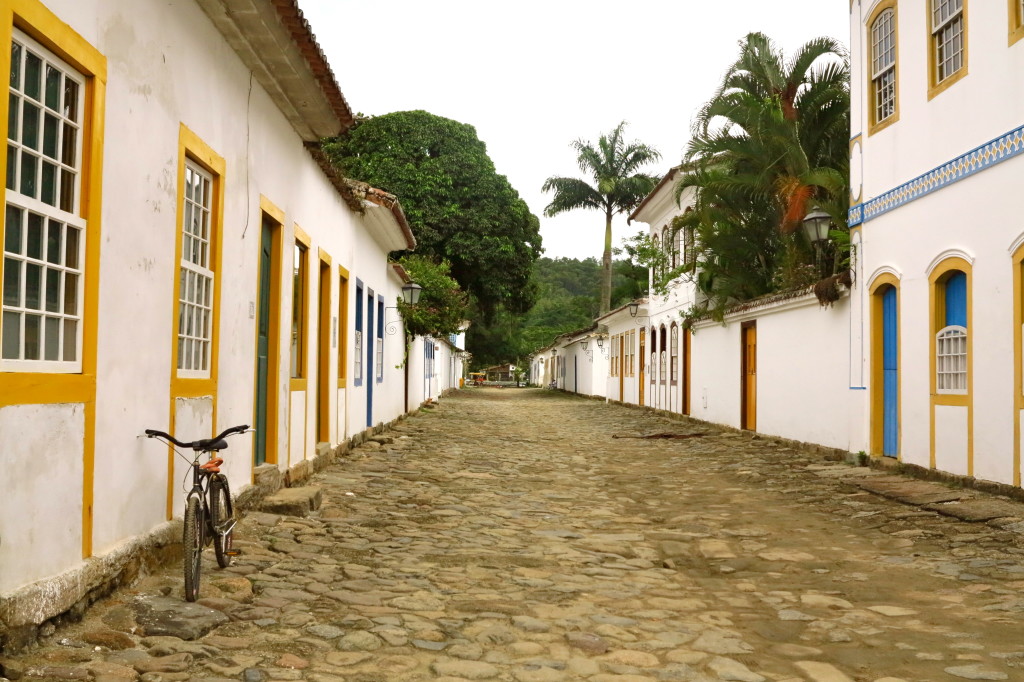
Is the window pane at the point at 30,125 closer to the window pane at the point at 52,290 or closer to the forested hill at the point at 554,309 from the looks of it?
the window pane at the point at 52,290

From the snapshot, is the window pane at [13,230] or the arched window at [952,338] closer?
the window pane at [13,230]

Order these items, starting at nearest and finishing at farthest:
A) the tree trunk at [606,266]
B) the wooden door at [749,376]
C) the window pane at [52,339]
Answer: the window pane at [52,339] < the wooden door at [749,376] < the tree trunk at [606,266]

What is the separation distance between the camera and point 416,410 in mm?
23484

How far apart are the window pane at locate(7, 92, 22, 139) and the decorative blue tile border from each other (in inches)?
304

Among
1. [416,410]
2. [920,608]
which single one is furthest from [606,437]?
[920,608]

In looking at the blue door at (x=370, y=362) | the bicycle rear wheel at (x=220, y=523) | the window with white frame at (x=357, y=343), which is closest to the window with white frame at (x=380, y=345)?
the blue door at (x=370, y=362)

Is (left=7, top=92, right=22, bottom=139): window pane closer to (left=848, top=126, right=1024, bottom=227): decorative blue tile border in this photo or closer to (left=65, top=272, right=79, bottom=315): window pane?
(left=65, top=272, right=79, bottom=315): window pane

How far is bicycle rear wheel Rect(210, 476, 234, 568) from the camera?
17.0ft

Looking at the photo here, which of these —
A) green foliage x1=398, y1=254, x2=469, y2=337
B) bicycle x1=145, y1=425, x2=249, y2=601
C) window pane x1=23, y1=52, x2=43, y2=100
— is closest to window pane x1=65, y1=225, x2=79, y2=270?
window pane x1=23, y1=52, x2=43, y2=100

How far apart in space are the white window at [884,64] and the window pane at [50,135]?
368 inches

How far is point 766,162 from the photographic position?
49.8 ft

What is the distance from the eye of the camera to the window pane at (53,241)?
158 inches

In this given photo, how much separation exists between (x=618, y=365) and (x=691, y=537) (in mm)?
25512

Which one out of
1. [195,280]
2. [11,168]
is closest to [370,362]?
[195,280]
